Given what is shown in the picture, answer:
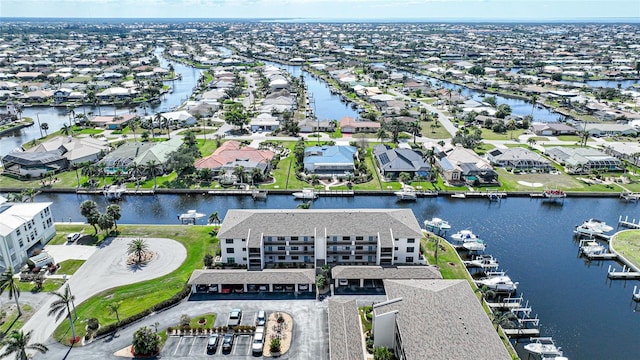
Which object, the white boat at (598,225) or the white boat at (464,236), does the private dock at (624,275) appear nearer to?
the white boat at (598,225)

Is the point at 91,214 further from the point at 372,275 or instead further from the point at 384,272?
the point at 384,272

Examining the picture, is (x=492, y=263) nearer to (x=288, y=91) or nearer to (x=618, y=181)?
(x=618, y=181)

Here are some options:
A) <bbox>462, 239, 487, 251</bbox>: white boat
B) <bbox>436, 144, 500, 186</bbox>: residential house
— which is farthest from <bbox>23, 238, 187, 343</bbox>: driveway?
<bbox>436, 144, 500, 186</bbox>: residential house

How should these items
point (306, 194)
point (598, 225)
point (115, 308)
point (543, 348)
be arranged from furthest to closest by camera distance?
point (306, 194), point (598, 225), point (115, 308), point (543, 348)

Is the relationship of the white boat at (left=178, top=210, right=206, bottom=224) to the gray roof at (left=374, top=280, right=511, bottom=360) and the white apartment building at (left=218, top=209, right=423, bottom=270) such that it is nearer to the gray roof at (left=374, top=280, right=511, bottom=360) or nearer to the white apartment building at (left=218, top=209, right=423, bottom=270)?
the white apartment building at (left=218, top=209, right=423, bottom=270)

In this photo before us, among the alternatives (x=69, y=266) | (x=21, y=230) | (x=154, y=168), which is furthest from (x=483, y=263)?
(x=154, y=168)

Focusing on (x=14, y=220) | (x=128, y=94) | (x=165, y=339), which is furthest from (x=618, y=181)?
(x=128, y=94)
